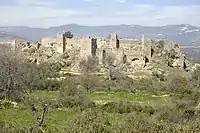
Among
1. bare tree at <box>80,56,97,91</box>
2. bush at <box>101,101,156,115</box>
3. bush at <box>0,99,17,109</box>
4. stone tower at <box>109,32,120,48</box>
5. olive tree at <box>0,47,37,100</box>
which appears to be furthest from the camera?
stone tower at <box>109,32,120,48</box>

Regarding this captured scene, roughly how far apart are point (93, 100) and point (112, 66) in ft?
67.0

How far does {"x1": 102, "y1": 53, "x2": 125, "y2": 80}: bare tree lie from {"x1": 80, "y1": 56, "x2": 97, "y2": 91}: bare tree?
1.73 metres

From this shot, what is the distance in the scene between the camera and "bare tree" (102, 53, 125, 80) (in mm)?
65438

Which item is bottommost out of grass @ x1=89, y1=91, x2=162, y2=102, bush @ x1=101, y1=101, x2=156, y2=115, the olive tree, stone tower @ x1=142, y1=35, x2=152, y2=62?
grass @ x1=89, y1=91, x2=162, y2=102

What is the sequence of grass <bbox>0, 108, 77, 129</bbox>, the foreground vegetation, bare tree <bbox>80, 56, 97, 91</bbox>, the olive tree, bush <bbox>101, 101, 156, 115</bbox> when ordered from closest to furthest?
1. the foreground vegetation
2. grass <bbox>0, 108, 77, 129</bbox>
3. bush <bbox>101, 101, 156, 115</bbox>
4. the olive tree
5. bare tree <bbox>80, 56, 97, 91</bbox>

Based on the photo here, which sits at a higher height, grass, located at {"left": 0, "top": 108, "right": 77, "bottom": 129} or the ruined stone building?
the ruined stone building

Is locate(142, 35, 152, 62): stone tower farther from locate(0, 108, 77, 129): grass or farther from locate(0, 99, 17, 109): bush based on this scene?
locate(0, 108, 77, 129): grass

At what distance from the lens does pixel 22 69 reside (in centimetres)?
5581

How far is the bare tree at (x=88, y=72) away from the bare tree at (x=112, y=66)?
173 centimetres

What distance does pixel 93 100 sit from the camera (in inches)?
1784

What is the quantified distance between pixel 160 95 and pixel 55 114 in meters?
21.2

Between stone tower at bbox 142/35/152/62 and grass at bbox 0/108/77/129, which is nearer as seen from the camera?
grass at bbox 0/108/77/129

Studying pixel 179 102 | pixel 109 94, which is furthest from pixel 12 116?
pixel 109 94

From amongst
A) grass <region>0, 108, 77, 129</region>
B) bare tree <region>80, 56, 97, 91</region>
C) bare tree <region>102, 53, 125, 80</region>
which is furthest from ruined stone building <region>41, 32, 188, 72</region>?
grass <region>0, 108, 77, 129</region>
